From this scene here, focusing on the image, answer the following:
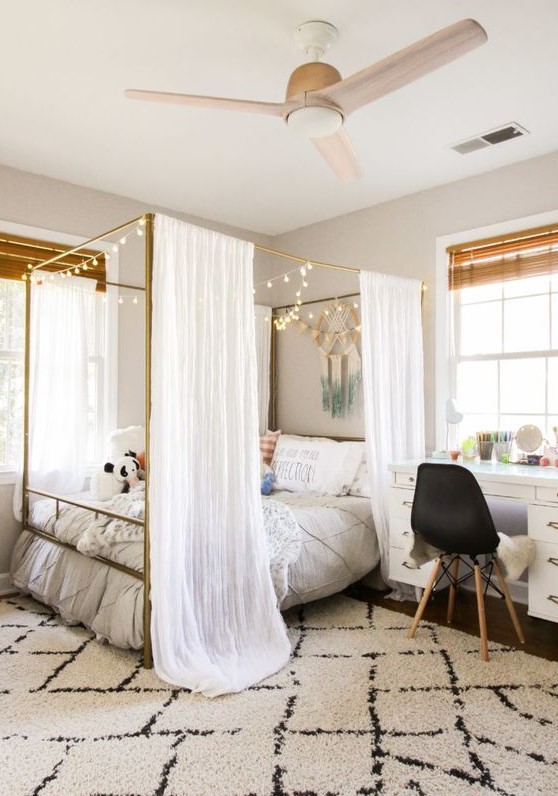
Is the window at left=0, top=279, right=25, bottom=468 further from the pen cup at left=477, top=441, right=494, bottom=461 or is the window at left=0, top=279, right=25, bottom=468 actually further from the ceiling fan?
the pen cup at left=477, top=441, right=494, bottom=461

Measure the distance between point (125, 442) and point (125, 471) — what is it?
0.38m

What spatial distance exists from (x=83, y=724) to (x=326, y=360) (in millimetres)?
3125

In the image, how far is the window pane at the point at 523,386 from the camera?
3.64 metres

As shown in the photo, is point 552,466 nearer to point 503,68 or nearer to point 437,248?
point 437,248

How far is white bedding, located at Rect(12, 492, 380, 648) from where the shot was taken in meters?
2.82

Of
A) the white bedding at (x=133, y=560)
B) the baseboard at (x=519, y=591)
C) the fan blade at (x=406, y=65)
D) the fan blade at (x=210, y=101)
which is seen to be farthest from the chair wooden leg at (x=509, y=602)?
the fan blade at (x=210, y=101)

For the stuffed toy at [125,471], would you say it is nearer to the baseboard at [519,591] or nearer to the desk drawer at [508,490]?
the desk drawer at [508,490]

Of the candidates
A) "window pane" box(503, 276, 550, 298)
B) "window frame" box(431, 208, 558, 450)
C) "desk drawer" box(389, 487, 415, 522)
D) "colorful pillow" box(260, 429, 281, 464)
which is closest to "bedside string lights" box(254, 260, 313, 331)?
"colorful pillow" box(260, 429, 281, 464)

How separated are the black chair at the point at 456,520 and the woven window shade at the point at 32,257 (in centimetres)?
236

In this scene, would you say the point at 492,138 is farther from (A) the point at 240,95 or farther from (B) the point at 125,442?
(B) the point at 125,442

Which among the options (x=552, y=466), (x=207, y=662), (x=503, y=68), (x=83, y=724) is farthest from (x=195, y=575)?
(x=503, y=68)

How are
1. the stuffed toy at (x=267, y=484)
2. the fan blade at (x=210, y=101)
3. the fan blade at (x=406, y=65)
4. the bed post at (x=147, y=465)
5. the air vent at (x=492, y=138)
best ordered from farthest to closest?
1. the stuffed toy at (x=267, y=484)
2. the air vent at (x=492, y=138)
3. the bed post at (x=147, y=465)
4. the fan blade at (x=210, y=101)
5. the fan blade at (x=406, y=65)

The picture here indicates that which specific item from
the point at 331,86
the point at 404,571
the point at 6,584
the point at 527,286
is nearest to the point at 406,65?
the point at 331,86

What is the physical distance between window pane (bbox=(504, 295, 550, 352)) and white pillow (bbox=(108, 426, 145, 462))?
2.46 meters
